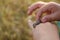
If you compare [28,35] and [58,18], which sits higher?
[28,35]

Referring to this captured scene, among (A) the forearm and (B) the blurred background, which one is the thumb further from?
(B) the blurred background

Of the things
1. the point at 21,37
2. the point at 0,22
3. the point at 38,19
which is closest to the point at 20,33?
the point at 21,37

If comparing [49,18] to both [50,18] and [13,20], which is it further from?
[13,20]

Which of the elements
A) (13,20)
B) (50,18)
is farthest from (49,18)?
(13,20)

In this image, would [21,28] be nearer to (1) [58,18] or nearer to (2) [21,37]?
(2) [21,37]

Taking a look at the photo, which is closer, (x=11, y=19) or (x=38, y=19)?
(x=38, y=19)

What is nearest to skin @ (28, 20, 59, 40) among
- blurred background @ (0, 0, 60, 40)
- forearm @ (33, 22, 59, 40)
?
forearm @ (33, 22, 59, 40)

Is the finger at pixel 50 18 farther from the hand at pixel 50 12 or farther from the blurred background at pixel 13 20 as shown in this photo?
the blurred background at pixel 13 20
